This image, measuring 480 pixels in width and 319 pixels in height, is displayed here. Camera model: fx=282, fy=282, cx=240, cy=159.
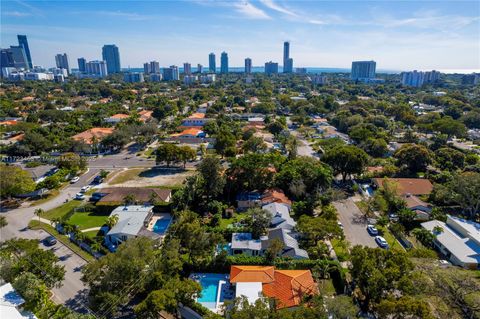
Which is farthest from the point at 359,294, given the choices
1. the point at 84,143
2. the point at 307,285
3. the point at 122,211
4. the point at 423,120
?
the point at 423,120

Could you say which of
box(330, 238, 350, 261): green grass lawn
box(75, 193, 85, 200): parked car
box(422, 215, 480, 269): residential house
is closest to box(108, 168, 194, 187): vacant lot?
box(75, 193, 85, 200): parked car

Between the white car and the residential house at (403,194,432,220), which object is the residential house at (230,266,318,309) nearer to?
the residential house at (403,194,432,220)

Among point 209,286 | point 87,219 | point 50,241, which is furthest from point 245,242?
point 50,241

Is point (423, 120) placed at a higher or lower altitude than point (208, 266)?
higher

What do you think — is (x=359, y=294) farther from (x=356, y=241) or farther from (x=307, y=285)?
(x=356, y=241)

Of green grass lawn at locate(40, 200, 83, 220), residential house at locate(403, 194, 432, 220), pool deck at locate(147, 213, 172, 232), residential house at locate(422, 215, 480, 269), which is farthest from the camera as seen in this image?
green grass lawn at locate(40, 200, 83, 220)

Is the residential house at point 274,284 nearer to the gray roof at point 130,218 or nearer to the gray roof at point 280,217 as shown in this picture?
the gray roof at point 280,217
